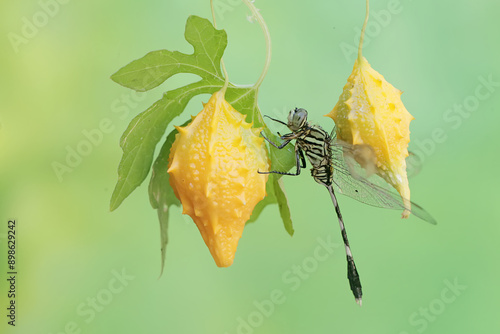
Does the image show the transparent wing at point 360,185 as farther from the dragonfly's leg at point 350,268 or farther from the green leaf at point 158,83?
the green leaf at point 158,83

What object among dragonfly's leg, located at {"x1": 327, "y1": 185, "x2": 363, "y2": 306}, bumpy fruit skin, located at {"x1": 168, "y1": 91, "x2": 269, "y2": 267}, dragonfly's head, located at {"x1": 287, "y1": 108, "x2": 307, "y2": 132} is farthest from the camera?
dragonfly's leg, located at {"x1": 327, "y1": 185, "x2": 363, "y2": 306}

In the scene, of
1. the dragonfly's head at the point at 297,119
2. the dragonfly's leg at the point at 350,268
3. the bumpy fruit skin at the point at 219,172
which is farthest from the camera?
the dragonfly's leg at the point at 350,268

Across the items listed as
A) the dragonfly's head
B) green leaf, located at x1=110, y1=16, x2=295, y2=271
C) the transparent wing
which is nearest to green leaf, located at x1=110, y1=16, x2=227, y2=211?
green leaf, located at x1=110, y1=16, x2=295, y2=271

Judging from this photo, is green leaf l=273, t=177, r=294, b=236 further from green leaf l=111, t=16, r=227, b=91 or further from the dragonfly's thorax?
green leaf l=111, t=16, r=227, b=91

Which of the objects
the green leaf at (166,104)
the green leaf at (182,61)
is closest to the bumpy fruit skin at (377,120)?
the green leaf at (166,104)

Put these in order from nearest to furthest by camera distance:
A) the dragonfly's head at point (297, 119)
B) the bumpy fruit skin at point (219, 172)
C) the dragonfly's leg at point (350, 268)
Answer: the bumpy fruit skin at point (219, 172)
the dragonfly's head at point (297, 119)
the dragonfly's leg at point (350, 268)

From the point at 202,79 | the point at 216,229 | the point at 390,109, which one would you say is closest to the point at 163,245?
the point at 216,229
